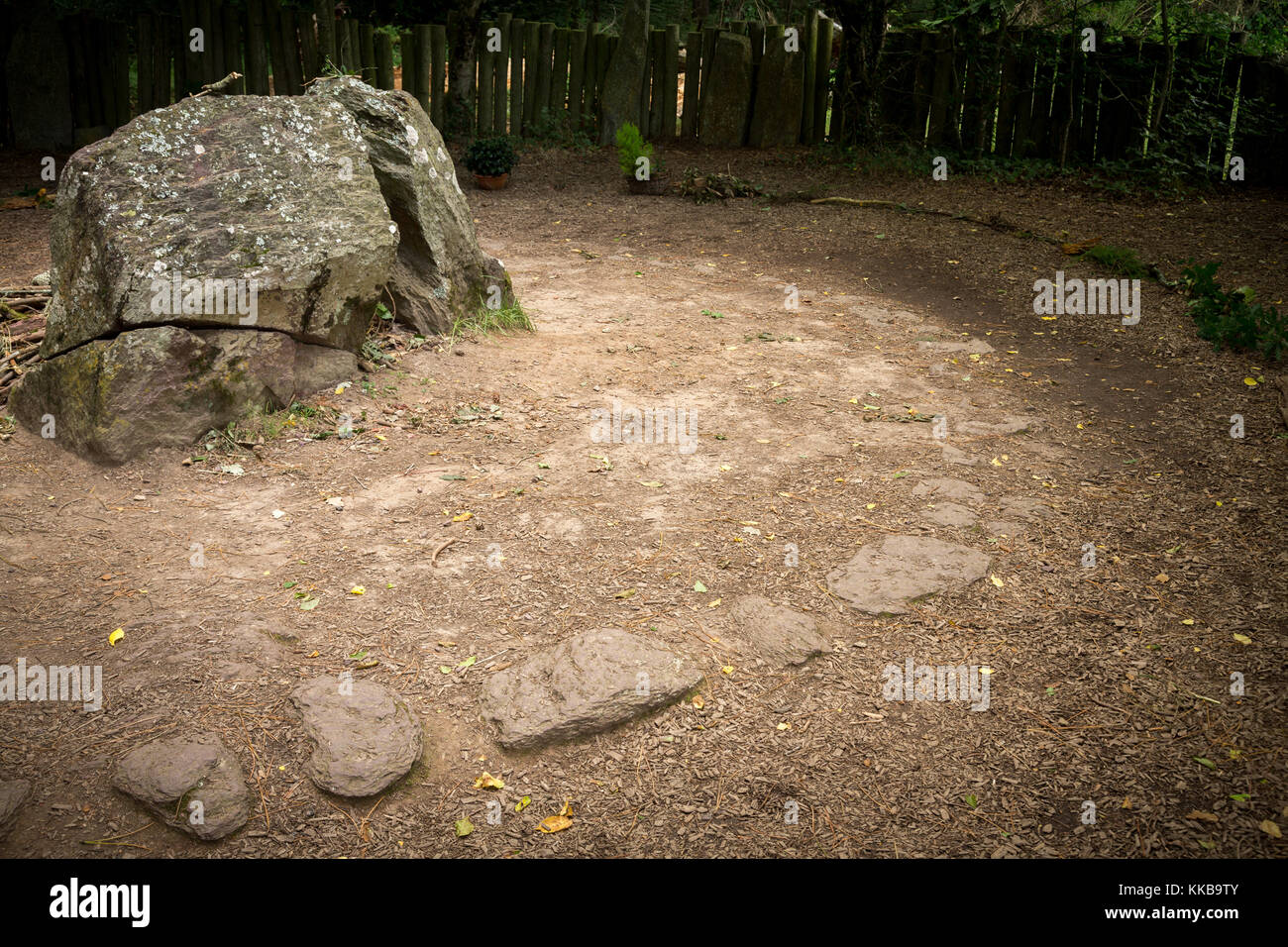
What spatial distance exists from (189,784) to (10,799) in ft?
1.48

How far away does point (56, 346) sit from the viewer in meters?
4.77

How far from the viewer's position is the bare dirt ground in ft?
8.80

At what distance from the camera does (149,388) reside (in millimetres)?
4512

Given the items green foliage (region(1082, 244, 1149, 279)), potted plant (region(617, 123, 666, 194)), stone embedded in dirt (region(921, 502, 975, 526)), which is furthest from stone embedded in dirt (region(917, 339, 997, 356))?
potted plant (region(617, 123, 666, 194))

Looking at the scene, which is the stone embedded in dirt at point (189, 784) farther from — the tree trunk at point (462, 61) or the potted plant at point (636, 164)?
the tree trunk at point (462, 61)

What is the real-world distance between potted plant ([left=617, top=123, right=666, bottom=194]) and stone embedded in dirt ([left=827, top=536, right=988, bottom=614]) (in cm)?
736

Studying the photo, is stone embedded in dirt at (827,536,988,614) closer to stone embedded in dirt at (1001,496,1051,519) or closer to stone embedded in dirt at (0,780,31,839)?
stone embedded in dirt at (1001,496,1051,519)

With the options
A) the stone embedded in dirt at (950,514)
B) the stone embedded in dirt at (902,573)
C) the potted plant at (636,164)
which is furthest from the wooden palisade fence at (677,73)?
Answer: the stone embedded in dirt at (902,573)

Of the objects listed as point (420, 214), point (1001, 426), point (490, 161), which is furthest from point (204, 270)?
point (490, 161)

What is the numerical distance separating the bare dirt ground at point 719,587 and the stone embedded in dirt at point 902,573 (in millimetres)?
72

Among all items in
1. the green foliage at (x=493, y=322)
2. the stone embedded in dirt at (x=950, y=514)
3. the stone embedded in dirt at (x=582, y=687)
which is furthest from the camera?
the green foliage at (x=493, y=322)

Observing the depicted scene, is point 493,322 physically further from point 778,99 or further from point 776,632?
point 778,99

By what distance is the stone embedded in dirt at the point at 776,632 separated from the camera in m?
3.31

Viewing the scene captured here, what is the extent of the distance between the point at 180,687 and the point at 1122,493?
12.8 feet
